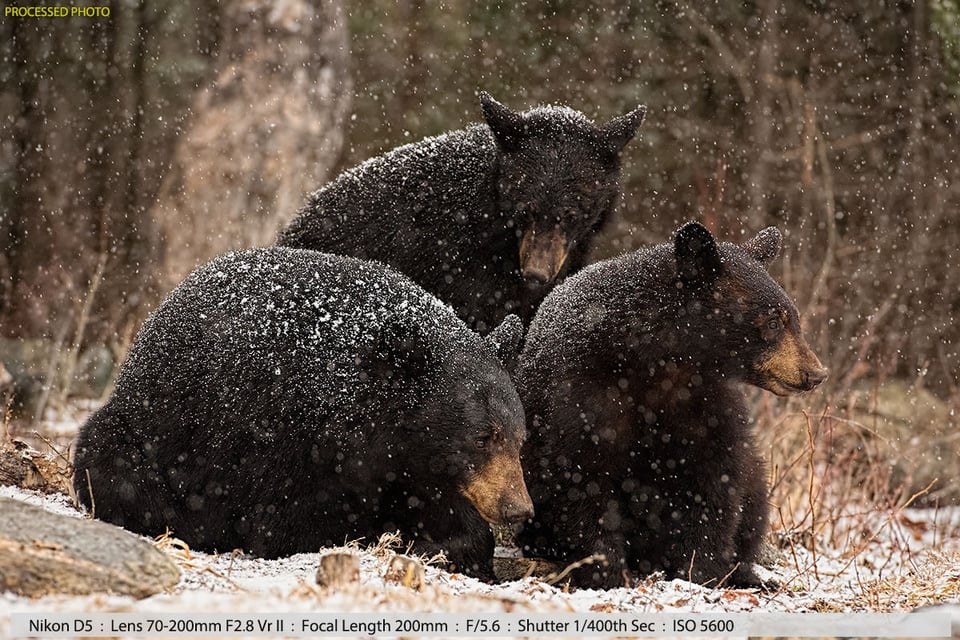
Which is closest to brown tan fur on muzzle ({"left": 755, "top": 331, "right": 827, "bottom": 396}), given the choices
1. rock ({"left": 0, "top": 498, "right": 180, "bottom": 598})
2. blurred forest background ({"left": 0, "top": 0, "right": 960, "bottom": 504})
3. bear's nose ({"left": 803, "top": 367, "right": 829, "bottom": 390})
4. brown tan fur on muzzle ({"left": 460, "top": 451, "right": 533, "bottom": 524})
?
bear's nose ({"left": 803, "top": 367, "right": 829, "bottom": 390})

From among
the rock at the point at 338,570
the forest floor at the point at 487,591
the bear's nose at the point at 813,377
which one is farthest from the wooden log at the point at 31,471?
the bear's nose at the point at 813,377

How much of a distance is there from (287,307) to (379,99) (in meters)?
11.9

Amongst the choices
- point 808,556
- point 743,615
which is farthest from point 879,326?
point 743,615

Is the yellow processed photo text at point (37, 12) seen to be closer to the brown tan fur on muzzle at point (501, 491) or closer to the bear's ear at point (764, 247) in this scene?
the bear's ear at point (764, 247)

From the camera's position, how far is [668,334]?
518cm

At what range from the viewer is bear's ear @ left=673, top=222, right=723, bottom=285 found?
16.6 ft

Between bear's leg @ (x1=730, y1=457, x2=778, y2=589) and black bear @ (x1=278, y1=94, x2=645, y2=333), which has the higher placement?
black bear @ (x1=278, y1=94, x2=645, y2=333)

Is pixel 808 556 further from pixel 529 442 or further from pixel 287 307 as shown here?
pixel 287 307

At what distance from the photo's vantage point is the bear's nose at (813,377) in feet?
16.5

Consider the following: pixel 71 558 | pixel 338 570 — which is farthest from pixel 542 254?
pixel 71 558

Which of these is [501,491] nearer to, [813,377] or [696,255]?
[696,255]

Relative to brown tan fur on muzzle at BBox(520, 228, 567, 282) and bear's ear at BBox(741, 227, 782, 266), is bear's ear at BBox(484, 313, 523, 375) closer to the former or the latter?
brown tan fur on muzzle at BBox(520, 228, 567, 282)

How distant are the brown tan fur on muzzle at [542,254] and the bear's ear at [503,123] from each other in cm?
57

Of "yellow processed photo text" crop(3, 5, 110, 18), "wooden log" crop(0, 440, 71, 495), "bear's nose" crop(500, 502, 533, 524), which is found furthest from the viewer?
"yellow processed photo text" crop(3, 5, 110, 18)
